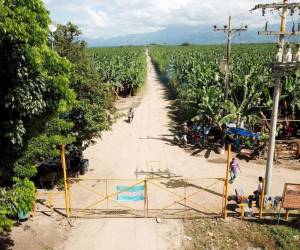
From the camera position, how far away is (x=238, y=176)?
15.8 meters

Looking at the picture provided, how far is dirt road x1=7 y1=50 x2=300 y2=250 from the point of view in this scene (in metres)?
11.0

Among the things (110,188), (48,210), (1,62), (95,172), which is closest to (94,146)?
(95,172)

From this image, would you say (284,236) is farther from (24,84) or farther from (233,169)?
(24,84)

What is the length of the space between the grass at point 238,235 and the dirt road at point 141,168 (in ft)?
1.72

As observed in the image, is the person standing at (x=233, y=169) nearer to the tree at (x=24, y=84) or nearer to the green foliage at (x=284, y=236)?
the green foliage at (x=284, y=236)

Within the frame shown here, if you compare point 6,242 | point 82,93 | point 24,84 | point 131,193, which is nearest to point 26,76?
point 24,84

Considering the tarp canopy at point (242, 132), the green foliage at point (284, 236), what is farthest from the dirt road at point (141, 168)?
the green foliage at point (284, 236)

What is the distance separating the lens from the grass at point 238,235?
10.8 meters

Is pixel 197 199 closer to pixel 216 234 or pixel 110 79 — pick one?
pixel 216 234

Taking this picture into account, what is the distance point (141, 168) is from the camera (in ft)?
55.2

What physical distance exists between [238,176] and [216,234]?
4.96m

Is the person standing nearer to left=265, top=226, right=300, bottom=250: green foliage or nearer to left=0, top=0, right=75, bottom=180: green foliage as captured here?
left=265, top=226, right=300, bottom=250: green foliage

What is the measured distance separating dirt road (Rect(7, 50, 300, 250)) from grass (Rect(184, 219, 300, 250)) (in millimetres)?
524

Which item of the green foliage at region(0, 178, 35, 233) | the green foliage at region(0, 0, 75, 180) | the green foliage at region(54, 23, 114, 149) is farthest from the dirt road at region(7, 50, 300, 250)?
the green foliage at region(0, 0, 75, 180)
